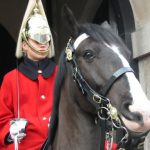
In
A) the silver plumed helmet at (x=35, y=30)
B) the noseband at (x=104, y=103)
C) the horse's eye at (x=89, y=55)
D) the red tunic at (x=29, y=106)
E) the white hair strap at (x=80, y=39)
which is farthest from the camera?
the silver plumed helmet at (x=35, y=30)

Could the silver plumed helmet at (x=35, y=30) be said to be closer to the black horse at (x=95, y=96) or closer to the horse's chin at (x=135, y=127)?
the black horse at (x=95, y=96)

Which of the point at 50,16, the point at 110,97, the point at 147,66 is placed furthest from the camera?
the point at 50,16

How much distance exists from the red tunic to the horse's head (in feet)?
1.76

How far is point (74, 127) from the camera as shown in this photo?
3.67 m

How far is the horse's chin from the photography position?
10.7 ft

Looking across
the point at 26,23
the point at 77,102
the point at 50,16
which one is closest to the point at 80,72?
the point at 77,102

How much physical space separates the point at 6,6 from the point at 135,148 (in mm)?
5978

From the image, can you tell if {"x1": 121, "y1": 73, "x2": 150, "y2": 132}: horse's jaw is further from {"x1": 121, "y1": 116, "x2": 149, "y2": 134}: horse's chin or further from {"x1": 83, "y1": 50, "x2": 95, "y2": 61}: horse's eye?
{"x1": 83, "y1": 50, "x2": 95, "y2": 61}: horse's eye

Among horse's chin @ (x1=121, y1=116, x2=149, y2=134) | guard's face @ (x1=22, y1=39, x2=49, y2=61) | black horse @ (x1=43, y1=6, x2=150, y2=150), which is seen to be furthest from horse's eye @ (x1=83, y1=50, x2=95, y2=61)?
guard's face @ (x1=22, y1=39, x2=49, y2=61)

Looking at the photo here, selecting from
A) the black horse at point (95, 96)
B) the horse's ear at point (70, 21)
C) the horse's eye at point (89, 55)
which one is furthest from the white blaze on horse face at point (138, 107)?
the horse's ear at point (70, 21)

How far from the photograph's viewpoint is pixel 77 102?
3.65 m

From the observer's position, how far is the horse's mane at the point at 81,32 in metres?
3.62

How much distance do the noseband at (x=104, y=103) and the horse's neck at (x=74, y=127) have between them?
0.22ft

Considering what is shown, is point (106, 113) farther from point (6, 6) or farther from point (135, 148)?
point (6, 6)
